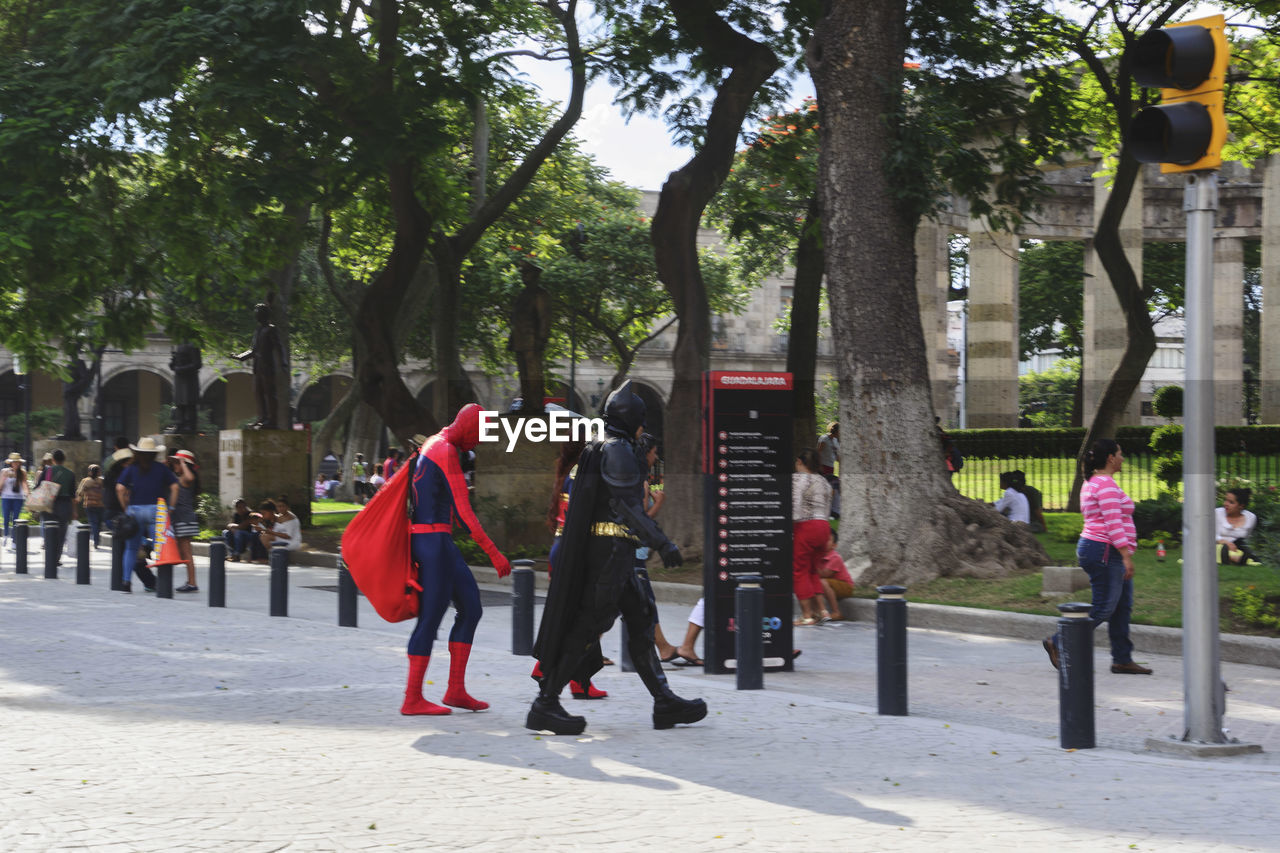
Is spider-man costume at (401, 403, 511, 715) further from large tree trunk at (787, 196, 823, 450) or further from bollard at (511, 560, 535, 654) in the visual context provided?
large tree trunk at (787, 196, 823, 450)

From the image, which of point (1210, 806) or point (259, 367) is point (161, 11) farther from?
point (1210, 806)

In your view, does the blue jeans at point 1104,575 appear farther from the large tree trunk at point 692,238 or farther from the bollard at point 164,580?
the bollard at point 164,580

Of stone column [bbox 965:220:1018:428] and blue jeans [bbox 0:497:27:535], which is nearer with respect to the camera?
blue jeans [bbox 0:497:27:535]

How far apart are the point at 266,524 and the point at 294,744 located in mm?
15772

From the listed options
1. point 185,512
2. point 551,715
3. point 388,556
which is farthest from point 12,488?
point 551,715

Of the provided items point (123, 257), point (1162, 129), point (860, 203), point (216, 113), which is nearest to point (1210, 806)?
point (1162, 129)

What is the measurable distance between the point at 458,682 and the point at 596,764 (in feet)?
5.85

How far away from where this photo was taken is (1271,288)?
111 ft

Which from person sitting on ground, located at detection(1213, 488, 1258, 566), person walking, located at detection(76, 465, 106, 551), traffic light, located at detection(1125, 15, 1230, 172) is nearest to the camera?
traffic light, located at detection(1125, 15, 1230, 172)

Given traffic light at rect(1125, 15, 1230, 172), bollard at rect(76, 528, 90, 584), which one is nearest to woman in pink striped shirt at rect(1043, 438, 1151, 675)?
traffic light at rect(1125, 15, 1230, 172)

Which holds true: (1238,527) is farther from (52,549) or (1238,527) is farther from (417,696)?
(52,549)

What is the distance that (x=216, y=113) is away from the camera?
64.4ft

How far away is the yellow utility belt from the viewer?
782cm

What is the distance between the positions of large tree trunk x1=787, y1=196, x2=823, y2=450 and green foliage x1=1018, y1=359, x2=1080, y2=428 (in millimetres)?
→ 37874
